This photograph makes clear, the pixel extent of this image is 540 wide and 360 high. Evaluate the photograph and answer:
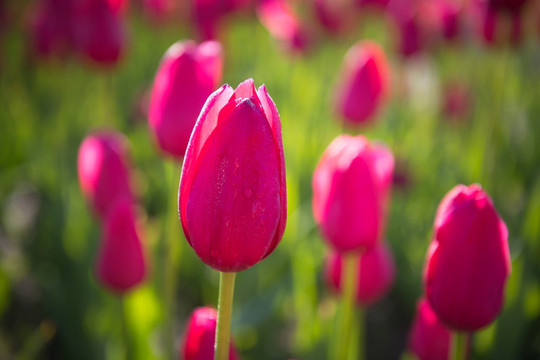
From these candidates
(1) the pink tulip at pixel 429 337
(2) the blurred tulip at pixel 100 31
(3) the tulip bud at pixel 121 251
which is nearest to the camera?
(1) the pink tulip at pixel 429 337

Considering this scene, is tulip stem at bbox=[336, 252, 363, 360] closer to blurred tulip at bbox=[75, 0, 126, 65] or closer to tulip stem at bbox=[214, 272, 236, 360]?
tulip stem at bbox=[214, 272, 236, 360]

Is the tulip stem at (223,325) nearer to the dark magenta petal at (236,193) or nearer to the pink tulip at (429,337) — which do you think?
the dark magenta petal at (236,193)

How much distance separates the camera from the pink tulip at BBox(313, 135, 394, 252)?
2.19 ft

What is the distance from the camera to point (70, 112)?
1.95m

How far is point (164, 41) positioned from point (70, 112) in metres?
1.53

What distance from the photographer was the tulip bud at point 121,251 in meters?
0.79

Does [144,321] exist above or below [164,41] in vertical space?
below

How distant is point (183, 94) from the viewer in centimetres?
73

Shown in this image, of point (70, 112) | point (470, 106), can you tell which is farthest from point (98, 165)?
point (470, 106)

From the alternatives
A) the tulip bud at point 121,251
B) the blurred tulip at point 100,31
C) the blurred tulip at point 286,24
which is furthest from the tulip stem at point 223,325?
the blurred tulip at point 286,24

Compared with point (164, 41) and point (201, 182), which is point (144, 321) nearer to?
point (201, 182)

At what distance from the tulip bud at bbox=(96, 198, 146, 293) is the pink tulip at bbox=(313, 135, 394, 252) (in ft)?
0.93

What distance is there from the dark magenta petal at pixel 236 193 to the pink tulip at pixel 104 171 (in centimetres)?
54

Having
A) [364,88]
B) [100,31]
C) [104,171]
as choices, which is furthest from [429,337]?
[100,31]
